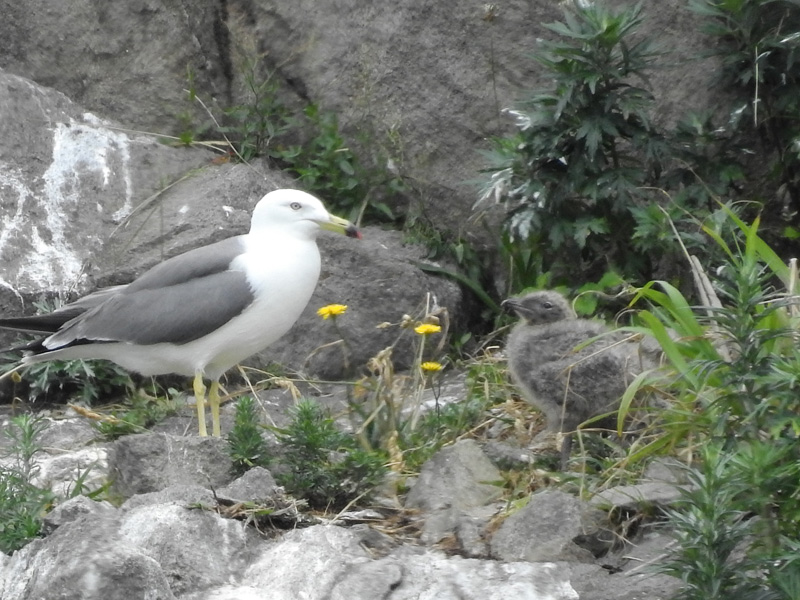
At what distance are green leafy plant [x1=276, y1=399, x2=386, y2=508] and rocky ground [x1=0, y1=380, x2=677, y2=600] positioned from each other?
0.10 m

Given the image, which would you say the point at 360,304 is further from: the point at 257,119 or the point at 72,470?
the point at 72,470

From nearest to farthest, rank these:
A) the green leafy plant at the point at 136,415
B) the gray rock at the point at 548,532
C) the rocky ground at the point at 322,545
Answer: the rocky ground at the point at 322,545, the gray rock at the point at 548,532, the green leafy plant at the point at 136,415

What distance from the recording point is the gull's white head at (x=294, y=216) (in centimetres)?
657

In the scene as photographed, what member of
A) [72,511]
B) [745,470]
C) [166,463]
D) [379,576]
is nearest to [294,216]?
[166,463]

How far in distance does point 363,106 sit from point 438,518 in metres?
4.18

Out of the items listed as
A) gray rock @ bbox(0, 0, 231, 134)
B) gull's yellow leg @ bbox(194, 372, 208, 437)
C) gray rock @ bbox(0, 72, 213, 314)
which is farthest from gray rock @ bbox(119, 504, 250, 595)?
gray rock @ bbox(0, 0, 231, 134)

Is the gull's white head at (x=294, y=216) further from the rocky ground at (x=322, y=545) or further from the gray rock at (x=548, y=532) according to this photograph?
the gray rock at (x=548, y=532)

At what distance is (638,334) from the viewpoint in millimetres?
5984

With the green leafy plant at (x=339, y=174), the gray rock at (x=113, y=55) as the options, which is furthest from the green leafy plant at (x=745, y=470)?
the gray rock at (x=113, y=55)

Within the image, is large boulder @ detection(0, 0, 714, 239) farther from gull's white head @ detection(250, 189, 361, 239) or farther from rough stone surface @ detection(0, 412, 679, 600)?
rough stone surface @ detection(0, 412, 679, 600)

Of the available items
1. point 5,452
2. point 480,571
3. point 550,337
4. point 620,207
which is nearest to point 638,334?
point 550,337

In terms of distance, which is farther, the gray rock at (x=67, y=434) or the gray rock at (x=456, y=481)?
the gray rock at (x=67, y=434)

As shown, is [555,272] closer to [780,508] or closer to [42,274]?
[42,274]

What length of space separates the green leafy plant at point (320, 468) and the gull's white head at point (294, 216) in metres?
1.47
